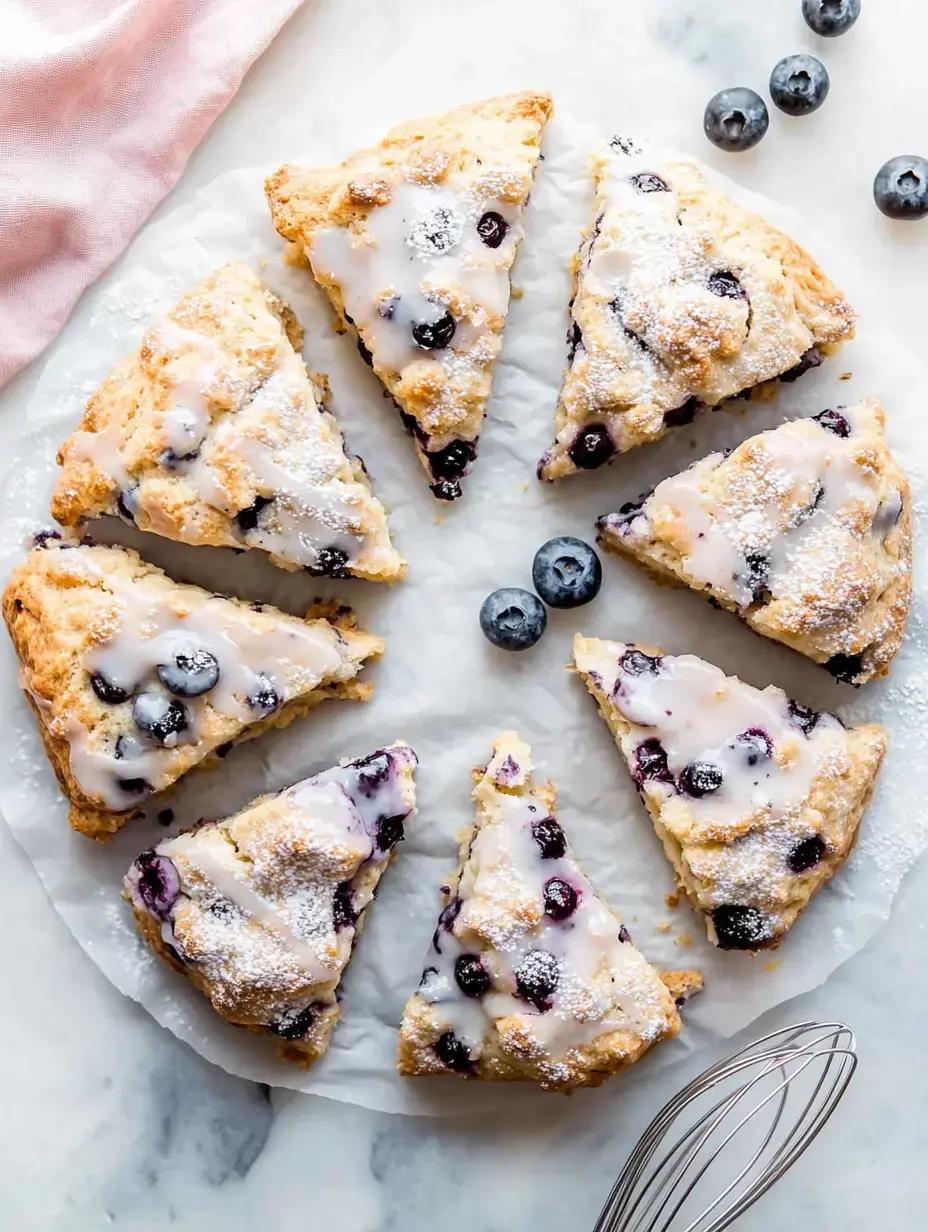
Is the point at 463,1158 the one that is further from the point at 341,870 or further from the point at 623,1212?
the point at 341,870

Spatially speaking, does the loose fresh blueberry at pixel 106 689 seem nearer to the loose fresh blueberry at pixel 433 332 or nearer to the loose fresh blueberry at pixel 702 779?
the loose fresh blueberry at pixel 433 332

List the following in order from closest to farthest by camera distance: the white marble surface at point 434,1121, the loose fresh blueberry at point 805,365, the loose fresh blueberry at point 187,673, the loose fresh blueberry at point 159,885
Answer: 1. the loose fresh blueberry at point 187,673
2. the loose fresh blueberry at point 159,885
3. the loose fresh blueberry at point 805,365
4. the white marble surface at point 434,1121

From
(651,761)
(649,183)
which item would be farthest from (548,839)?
(649,183)

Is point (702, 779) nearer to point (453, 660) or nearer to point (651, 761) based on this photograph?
point (651, 761)

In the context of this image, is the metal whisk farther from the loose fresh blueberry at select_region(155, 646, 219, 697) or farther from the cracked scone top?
the loose fresh blueberry at select_region(155, 646, 219, 697)

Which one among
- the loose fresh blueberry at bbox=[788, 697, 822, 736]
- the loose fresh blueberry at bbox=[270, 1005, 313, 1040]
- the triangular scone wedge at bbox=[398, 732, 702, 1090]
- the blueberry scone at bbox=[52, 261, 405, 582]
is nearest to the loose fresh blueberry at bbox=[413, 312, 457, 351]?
the blueberry scone at bbox=[52, 261, 405, 582]

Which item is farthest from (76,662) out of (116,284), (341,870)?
(116,284)

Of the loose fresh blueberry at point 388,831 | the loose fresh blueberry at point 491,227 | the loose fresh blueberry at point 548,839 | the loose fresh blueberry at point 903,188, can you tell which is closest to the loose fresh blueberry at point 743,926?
the loose fresh blueberry at point 548,839
